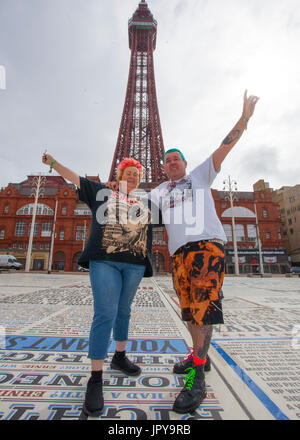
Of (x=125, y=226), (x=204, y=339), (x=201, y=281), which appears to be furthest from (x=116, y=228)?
(x=204, y=339)

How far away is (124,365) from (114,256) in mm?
682

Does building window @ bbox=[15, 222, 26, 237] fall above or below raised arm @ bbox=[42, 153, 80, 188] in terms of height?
above

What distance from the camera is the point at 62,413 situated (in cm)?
98

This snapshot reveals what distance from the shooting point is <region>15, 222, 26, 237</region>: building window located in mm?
29325

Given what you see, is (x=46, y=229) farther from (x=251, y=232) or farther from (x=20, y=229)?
(x=251, y=232)

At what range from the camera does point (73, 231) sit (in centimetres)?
2919

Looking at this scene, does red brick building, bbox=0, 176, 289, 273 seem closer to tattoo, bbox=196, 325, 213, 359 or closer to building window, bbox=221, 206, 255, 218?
building window, bbox=221, 206, 255, 218

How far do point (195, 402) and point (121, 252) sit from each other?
795 mm

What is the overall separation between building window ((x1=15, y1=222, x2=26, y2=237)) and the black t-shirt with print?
105 ft

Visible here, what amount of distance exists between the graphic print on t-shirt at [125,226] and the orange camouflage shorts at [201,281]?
0.91 feet

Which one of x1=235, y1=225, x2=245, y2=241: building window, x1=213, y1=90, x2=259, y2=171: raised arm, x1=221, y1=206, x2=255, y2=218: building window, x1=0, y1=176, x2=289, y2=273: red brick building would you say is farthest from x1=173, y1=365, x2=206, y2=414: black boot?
x1=221, y1=206, x2=255, y2=218: building window
